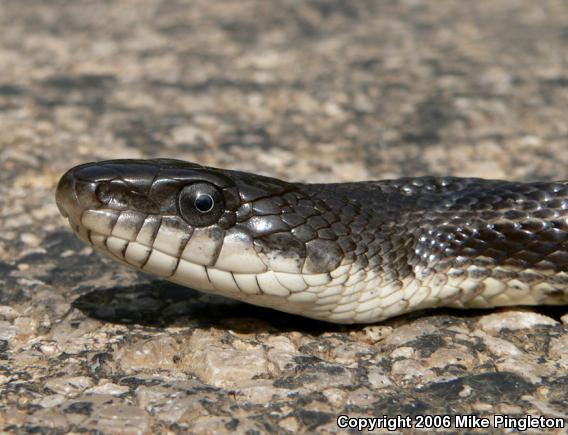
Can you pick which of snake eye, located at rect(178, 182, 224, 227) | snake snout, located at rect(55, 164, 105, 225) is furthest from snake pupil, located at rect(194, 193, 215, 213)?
snake snout, located at rect(55, 164, 105, 225)

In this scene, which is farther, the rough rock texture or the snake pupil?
the snake pupil

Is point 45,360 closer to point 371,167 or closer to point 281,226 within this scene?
point 281,226

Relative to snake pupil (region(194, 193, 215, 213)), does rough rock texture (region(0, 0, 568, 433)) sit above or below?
below

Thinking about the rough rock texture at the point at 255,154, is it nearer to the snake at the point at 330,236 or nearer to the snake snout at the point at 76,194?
the snake at the point at 330,236

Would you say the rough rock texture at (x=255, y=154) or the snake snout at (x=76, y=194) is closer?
the rough rock texture at (x=255, y=154)

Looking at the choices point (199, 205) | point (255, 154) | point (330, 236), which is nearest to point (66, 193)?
point (199, 205)

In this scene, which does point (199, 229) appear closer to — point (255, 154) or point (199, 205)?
point (199, 205)

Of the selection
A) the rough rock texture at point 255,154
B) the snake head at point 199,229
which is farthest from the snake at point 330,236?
the rough rock texture at point 255,154

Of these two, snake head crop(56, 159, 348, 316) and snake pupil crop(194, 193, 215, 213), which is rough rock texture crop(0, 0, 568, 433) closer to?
snake head crop(56, 159, 348, 316)
